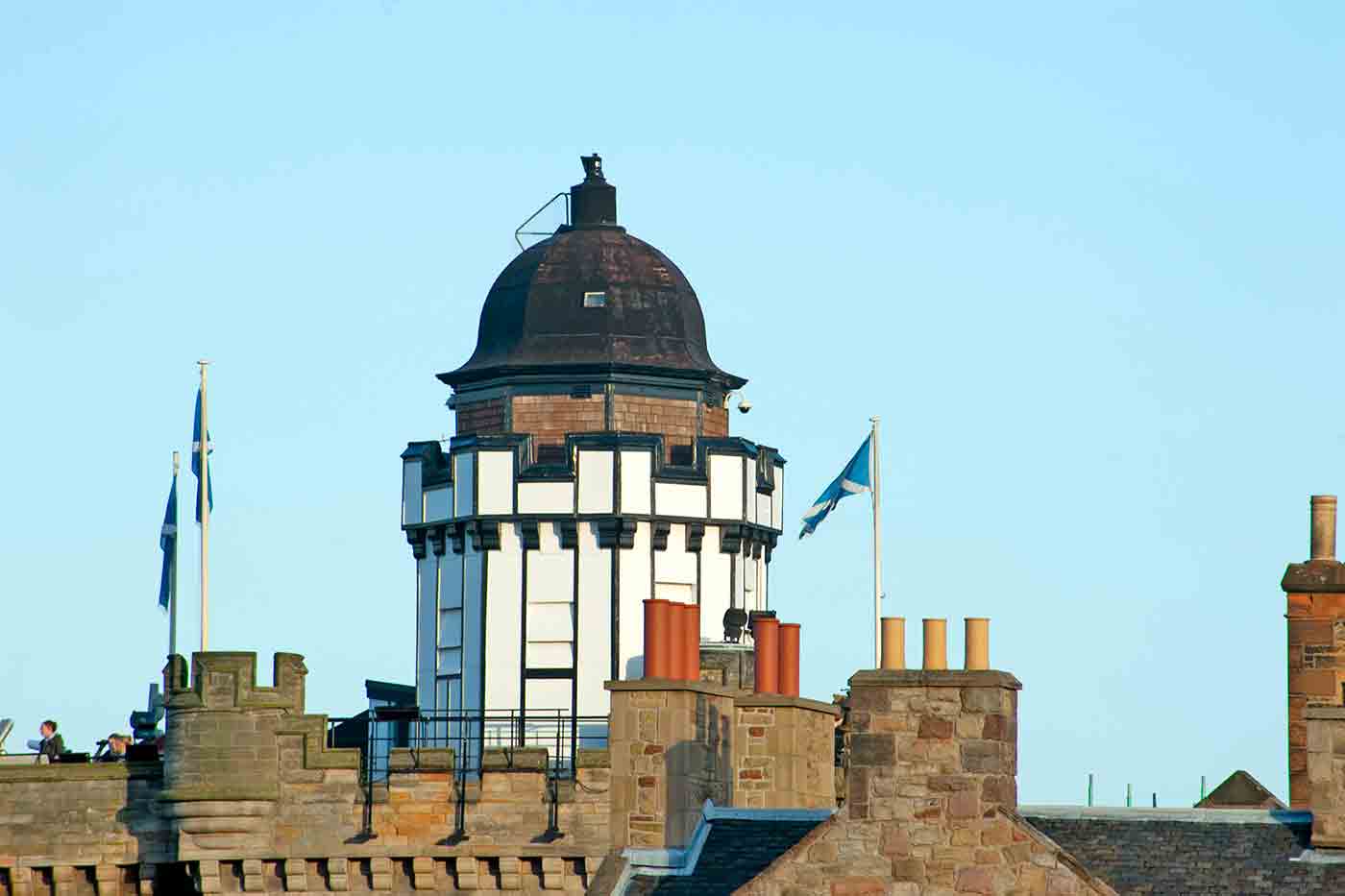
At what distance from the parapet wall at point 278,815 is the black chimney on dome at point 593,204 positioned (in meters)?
17.0

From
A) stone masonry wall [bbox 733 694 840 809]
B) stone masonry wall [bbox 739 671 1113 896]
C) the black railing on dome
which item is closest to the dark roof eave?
the black railing on dome

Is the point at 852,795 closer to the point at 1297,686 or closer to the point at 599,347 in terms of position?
the point at 1297,686

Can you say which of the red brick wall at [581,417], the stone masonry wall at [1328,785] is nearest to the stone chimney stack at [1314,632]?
the stone masonry wall at [1328,785]

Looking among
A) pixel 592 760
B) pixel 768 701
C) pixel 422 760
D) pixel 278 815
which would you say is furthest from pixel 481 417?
pixel 768 701

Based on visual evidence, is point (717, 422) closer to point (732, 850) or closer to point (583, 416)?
point (583, 416)

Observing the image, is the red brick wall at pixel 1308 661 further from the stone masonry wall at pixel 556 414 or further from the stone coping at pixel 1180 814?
the stone masonry wall at pixel 556 414

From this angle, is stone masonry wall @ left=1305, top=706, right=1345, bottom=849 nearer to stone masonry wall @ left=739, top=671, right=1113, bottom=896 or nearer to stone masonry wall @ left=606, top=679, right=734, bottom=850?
stone masonry wall @ left=739, top=671, right=1113, bottom=896

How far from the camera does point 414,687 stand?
230 feet

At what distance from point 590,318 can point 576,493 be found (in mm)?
3428

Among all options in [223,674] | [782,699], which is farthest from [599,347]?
[782,699]

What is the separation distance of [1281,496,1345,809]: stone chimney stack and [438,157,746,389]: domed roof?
77.0ft

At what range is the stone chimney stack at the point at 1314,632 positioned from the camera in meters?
45.8

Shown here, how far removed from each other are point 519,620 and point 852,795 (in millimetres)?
32421

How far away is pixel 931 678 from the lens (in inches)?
1356
